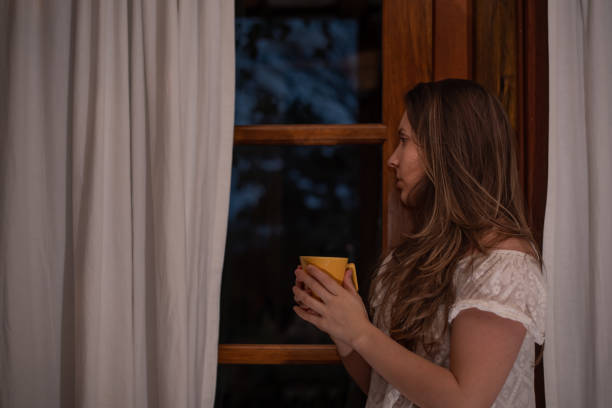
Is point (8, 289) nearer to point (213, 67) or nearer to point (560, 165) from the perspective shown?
point (213, 67)

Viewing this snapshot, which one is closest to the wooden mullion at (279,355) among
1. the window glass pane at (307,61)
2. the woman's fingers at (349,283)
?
the woman's fingers at (349,283)

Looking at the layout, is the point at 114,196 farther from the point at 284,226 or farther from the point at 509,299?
the point at 509,299

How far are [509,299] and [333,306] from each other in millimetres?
346

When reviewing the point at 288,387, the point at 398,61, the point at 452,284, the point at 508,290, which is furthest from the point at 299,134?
the point at 288,387

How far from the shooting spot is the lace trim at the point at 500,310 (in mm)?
860

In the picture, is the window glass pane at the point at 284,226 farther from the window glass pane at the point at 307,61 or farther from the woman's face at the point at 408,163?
the woman's face at the point at 408,163

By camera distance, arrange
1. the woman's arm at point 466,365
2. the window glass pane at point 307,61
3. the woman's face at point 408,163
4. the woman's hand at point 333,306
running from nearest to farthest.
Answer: the woman's arm at point 466,365 < the woman's hand at point 333,306 < the woman's face at point 408,163 < the window glass pane at point 307,61

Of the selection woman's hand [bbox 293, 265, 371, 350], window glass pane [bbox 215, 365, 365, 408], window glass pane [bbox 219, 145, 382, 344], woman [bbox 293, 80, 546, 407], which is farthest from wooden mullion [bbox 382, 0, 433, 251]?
window glass pane [bbox 215, 365, 365, 408]

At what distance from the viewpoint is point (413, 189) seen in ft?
3.73

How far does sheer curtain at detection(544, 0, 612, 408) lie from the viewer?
1.20 metres

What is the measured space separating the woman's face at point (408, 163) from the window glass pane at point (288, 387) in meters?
1.00

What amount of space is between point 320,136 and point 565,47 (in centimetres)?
72

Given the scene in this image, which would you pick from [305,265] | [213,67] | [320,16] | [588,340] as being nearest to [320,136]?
[213,67]

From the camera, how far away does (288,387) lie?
1.96 meters
